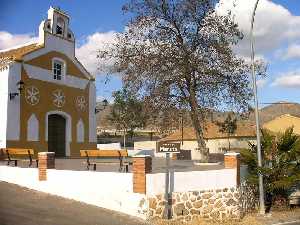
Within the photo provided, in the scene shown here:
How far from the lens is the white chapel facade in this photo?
25766mm

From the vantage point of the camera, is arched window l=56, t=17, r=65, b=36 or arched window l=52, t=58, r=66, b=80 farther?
arched window l=56, t=17, r=65, b=36

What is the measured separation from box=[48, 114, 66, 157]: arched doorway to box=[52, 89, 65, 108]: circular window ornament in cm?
74

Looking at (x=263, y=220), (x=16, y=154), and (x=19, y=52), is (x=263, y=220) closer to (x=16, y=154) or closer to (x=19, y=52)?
(x=16, y=154)

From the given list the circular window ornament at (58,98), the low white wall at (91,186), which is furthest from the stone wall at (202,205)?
the circular window ornament at (58,98)

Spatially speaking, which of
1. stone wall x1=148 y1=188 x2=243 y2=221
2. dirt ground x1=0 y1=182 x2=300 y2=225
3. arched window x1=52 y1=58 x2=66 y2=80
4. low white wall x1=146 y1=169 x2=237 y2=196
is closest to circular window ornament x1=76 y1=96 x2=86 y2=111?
arched window x1=52 y1=58 x2=66 y2=80

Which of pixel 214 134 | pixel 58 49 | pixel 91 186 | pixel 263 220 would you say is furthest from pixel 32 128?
pixel 214 134

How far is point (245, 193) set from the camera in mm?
18672

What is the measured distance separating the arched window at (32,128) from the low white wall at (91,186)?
26.0 ft

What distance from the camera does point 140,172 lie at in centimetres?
1569

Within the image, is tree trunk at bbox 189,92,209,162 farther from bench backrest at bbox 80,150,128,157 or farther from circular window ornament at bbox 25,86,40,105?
circular window ornament at bbox 25,86,40,105

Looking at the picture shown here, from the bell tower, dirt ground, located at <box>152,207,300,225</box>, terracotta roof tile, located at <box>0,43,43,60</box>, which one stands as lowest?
dirt ground, located at <box>152,207,300,225</box>

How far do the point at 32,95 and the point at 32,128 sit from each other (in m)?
1.88

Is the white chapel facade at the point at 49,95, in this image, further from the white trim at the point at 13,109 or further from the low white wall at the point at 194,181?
the low white wall at the point at 194,181

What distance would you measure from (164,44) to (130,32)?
6.56 feet
